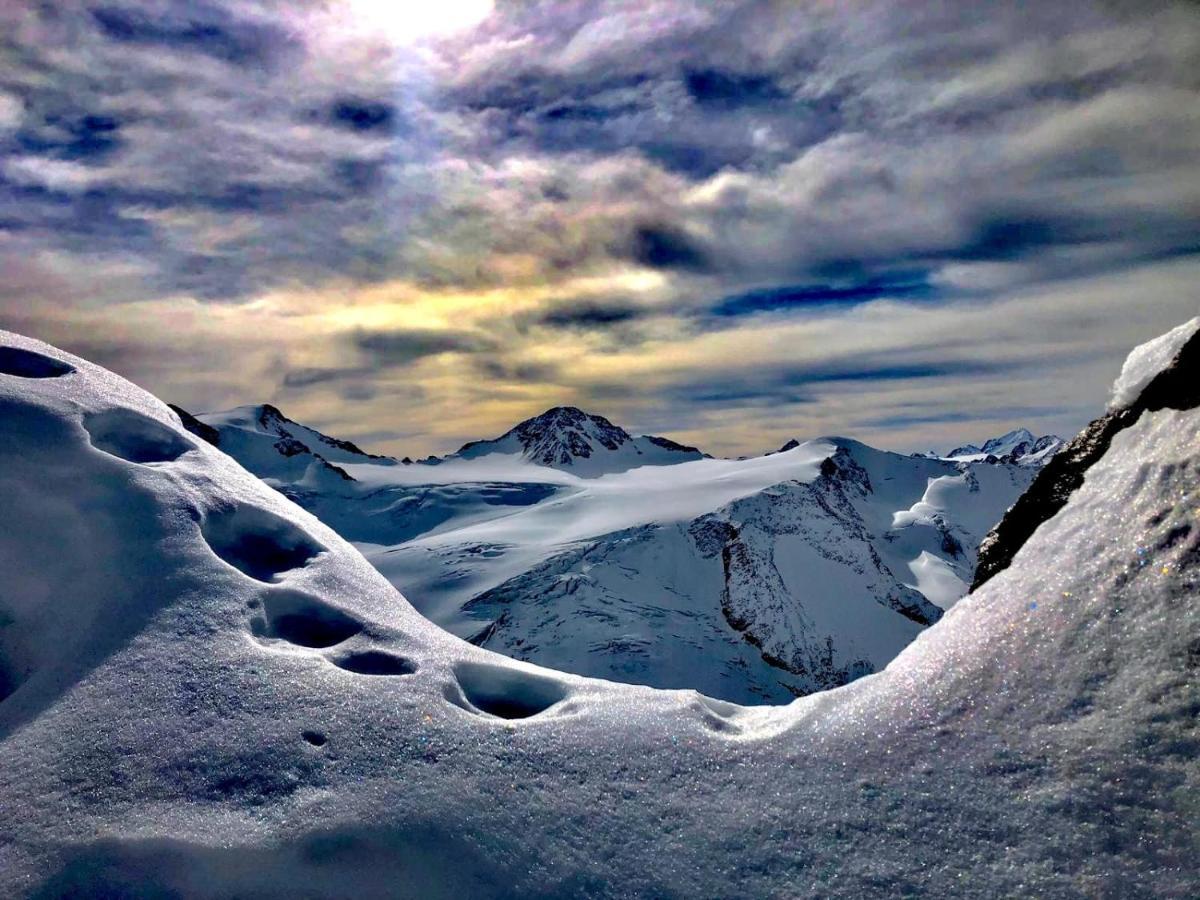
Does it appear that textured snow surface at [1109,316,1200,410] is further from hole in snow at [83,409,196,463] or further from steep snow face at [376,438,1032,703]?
steep snow face at [376,438,1032,703]

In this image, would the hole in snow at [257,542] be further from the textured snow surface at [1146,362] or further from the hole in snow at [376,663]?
the textured snow surface at [1146,362]

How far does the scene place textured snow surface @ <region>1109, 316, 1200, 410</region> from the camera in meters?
5.74

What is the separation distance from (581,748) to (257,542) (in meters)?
4.57

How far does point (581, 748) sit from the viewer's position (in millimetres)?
5223

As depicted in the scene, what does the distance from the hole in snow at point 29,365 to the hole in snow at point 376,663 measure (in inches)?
214

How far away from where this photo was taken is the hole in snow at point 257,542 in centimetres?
728

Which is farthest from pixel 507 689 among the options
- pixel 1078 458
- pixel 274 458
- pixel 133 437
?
pixel 274 458

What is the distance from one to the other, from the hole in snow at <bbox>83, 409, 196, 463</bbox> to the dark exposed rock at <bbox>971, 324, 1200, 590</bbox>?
8973 millimetres

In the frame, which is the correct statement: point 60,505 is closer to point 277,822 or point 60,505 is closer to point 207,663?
point 207,663

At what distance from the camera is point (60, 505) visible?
6.67m

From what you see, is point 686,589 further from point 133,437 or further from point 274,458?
point 274,458

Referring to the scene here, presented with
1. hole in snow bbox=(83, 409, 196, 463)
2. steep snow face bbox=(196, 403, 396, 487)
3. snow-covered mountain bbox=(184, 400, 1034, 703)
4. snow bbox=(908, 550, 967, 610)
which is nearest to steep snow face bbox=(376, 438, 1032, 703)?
snow-covered mountain bbox=(184, 400, 1034, 703)

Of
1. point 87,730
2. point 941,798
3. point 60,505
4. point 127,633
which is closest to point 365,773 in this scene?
point 87,730

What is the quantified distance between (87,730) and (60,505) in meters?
2.73
